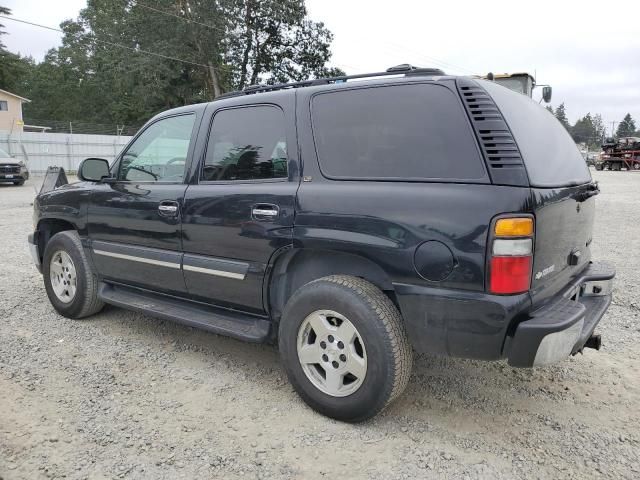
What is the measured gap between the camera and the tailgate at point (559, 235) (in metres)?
2.49

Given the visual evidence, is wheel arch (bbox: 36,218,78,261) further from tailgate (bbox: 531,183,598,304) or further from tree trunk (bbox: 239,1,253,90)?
tree trunk (bbox: 239,1,253,90)

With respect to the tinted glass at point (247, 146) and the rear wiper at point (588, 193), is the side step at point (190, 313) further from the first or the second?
the rear wiper at point (588, 193)

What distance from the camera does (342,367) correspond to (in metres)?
2.83

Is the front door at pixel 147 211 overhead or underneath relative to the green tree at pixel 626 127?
underneath

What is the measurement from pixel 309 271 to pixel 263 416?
889 millimetres

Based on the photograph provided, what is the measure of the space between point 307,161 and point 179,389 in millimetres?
1673

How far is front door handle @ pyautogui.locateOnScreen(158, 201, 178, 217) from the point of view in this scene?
3.55m

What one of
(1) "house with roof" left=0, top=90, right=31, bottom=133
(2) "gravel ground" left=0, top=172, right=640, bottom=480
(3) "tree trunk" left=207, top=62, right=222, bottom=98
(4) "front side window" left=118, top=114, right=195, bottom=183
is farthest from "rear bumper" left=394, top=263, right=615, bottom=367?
(1) "house with roof" left=0, top=90, right=31, bottom=133

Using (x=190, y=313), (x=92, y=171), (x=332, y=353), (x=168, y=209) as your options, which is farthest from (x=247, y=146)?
(x=92, y=171)

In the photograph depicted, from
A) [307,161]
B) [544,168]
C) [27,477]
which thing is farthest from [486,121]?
[27,477]

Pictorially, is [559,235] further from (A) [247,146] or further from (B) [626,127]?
(B) [626,127]

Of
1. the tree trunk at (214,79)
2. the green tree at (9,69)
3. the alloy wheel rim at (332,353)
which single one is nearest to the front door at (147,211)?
the alloy wheel rim at (332,353)

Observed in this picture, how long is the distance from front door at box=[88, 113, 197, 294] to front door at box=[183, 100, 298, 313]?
0.18 metres

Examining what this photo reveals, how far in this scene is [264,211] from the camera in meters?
3.07
